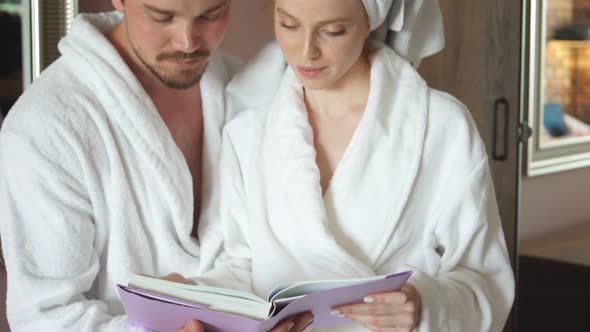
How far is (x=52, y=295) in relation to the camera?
1.63 metres

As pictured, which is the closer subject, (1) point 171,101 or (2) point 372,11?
(2) point 372,11

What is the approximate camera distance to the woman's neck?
5.65ft

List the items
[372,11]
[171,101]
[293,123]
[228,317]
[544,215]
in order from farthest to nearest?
1. [544,215]
2. [171,101]
3. [293,123]
4. [372,11]
5. [228,317]

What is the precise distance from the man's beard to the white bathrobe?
0.22 ft

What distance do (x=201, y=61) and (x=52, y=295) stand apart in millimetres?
598

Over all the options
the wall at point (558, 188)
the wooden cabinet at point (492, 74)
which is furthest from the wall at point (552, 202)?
the wooden cabinet at point (492, 74)

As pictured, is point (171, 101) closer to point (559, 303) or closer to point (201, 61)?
point (201, 61)

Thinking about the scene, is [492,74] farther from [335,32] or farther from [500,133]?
[335,32]

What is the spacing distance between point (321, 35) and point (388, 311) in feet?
1.84

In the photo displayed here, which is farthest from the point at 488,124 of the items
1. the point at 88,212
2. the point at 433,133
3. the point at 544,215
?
the point at 88,212

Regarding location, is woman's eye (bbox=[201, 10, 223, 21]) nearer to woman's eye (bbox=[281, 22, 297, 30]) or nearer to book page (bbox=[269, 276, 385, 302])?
woman's eye (bbox=[281, 22, 297, 30])

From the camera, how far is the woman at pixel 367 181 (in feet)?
5.25

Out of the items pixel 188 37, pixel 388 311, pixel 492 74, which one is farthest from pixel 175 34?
pixel 492 74

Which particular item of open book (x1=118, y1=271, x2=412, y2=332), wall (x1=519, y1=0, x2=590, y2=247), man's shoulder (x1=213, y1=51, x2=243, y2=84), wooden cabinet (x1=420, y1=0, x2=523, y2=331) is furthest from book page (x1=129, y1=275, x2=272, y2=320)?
wall (x1=519, y1=0, x2=590, y2=247)
